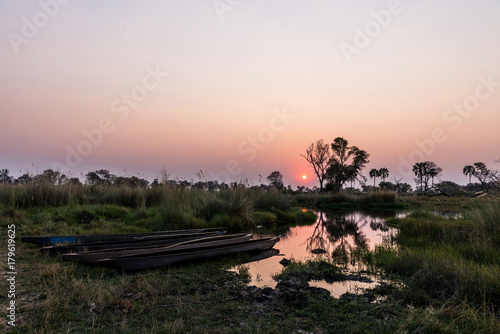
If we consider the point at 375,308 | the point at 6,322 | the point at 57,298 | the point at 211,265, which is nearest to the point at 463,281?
the point at 375,308

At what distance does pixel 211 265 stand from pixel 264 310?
2.29m

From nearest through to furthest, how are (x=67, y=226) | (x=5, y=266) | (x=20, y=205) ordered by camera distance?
(x=5, y=266), (x=67, y=226), (x=20, y=205)

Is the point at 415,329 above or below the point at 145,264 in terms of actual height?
below

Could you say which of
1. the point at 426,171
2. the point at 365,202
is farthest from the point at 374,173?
the point at 365,202

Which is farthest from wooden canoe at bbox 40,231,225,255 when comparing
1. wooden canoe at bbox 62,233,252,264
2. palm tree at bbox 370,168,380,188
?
palm tree at bbox 370,168,380,188

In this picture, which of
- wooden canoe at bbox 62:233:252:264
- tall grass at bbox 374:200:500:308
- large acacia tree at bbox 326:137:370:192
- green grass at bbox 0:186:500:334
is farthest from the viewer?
large acacia tree at bbox 326:137:370:192

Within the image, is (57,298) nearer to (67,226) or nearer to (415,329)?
(415,329)

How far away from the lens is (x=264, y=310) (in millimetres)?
3480

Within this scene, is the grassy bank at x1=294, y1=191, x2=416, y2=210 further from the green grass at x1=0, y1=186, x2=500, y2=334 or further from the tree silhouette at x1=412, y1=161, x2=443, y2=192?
the tree silhouette at x1=412, y1=161, x2=443, y2=192

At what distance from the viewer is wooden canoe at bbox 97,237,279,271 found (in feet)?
15.1

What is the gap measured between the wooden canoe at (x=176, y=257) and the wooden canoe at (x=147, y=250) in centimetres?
12

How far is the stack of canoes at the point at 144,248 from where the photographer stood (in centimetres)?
474

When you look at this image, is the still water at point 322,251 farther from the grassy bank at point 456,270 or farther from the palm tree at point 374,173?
the palm tree at point 374,173

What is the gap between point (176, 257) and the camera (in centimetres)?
524
